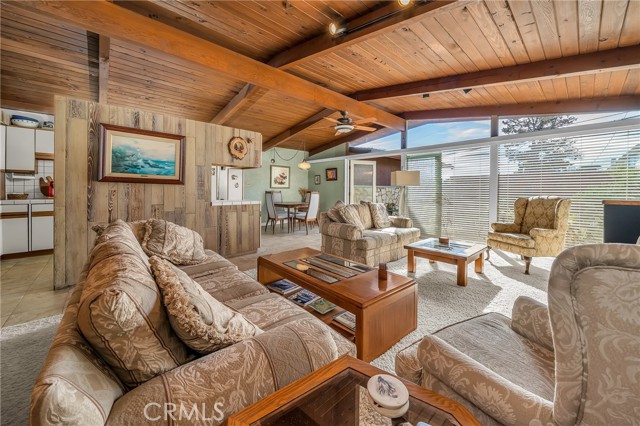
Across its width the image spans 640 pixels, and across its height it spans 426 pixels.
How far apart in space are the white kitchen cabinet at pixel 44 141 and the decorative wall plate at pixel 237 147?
10.4 ft

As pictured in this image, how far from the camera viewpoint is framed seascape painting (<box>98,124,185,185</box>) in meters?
3.11

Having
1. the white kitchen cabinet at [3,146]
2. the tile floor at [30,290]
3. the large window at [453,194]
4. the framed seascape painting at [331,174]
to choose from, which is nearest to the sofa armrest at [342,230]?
the tile floor at [30,290]

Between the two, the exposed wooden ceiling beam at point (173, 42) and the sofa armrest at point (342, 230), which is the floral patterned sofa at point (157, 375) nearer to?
the exposed wooden ceiling beam at point (173, 42)

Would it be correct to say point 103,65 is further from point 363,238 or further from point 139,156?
point 363,238

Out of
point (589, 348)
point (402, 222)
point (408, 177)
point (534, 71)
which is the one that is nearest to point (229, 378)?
point (589, 348)

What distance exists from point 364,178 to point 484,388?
7.17 meters

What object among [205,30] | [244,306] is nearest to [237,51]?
[205,30]

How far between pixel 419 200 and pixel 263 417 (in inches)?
241

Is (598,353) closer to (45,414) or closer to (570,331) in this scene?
(570,331)

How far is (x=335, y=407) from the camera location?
79 cm

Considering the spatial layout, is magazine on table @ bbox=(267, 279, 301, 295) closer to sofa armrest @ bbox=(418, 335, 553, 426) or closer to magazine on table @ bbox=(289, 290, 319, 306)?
magazine on table @ bbox=(289, 290, 319, 306)

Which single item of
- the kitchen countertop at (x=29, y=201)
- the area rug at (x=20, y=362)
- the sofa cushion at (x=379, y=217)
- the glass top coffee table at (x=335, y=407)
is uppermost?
the kitchen countertop at (x=29, y=201)

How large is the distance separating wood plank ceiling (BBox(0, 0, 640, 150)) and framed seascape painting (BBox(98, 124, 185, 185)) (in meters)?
1.03

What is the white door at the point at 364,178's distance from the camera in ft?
25.3
